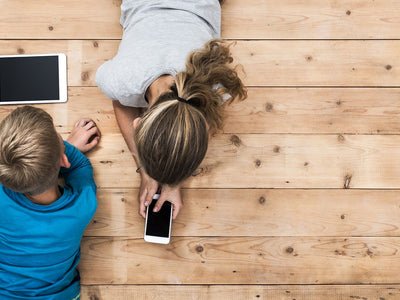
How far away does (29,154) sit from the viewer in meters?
0.68

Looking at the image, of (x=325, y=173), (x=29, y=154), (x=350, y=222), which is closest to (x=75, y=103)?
(x=29, y=154)

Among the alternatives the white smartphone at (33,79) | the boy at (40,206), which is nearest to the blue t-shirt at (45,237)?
the boy at (40,206)

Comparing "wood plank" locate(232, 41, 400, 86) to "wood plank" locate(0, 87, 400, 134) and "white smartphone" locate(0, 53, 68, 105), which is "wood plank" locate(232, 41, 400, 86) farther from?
"white smartphone" locate(0, 53, 68, 105)

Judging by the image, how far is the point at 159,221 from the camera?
40.2 inches

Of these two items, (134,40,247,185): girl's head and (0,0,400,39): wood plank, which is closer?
(134,40,247,185): girl's head

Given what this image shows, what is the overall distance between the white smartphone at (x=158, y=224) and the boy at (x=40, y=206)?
0.18 m

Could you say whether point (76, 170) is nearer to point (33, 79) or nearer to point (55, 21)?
point (33, 79)

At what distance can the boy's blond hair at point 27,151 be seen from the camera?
0.68 meters

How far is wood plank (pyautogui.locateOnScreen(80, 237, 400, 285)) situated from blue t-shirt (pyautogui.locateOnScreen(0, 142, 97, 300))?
0.12 meters

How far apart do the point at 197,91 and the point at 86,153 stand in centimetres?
54

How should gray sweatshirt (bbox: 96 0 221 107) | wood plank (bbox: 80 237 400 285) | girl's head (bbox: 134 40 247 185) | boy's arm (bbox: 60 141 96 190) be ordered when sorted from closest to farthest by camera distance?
girl's head (bbox: 134 40 247 185)
gray sweatshirt (bbox: 96 0 221 107)
boy's arm (bbox: 60 141 96 190)
wood plank (bbox: 80 237 400 285)

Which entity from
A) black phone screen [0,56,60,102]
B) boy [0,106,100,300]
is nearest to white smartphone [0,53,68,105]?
black phone screen [0,56,60,102]

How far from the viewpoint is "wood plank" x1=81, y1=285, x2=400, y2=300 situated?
1.05 metres

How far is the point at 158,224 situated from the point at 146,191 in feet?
0.34
